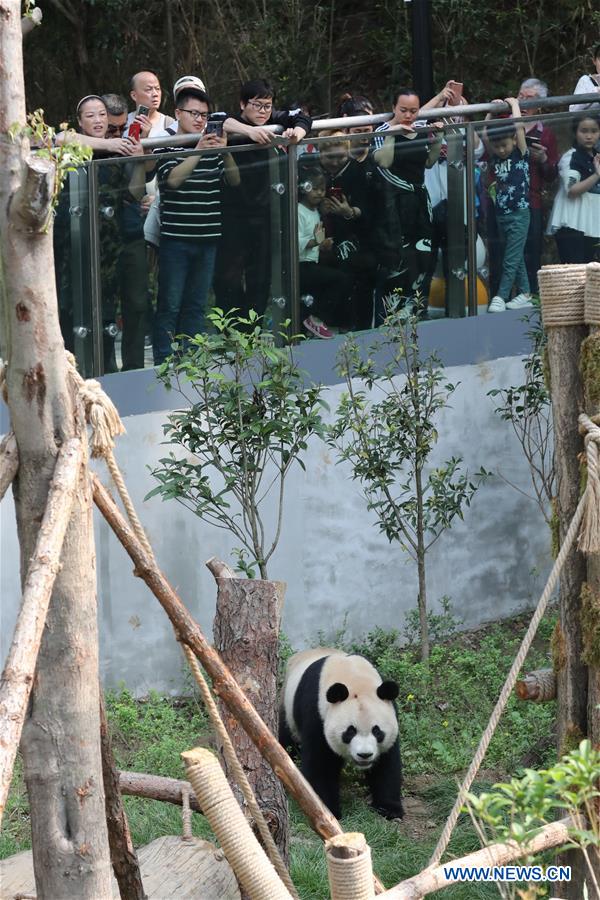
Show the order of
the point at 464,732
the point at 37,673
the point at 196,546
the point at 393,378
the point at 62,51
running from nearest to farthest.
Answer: the point at 37,673 → the point at 464,732 → the point at 196,546 → the point at 393,378 → the point at 62,51

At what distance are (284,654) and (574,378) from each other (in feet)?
11.1

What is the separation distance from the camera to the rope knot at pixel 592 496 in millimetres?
3576

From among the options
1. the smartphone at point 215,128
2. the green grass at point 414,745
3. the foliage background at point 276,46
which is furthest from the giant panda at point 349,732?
the foliage background at point 276,46

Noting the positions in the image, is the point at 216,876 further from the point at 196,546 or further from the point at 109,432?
the point at 196,546

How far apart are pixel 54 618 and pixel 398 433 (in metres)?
A: 4.09

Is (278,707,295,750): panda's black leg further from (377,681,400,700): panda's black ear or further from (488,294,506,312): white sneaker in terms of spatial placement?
(488,294,506,312): white sneaker

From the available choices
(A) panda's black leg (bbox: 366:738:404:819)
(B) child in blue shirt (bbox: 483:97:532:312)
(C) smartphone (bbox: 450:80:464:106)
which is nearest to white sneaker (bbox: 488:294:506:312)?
(B) child in blue shirt (bbox: 483:97:532:312)

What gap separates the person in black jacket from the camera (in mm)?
6613

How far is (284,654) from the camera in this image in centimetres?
Answer: 683

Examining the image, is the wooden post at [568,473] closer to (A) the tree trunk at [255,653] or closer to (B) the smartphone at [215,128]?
(A) the tree trunk at [255,653]

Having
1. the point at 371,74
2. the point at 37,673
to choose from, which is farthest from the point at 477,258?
the point at 371,74

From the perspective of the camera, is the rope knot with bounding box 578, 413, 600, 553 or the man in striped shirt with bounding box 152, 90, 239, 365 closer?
the rope knot with bounding box 578, 413, 600, 553

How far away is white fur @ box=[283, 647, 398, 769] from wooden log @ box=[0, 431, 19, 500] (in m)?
3.12

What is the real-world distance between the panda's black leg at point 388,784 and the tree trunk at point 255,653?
1427 millimetres
